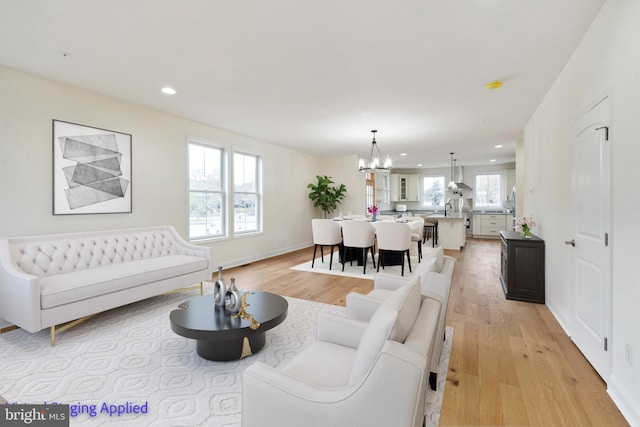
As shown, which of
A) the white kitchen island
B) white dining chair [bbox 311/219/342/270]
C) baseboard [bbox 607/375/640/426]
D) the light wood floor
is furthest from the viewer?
the white kitchen island

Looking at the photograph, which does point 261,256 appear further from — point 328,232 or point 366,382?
point 366,382

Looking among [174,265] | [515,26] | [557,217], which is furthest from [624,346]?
[174,265]

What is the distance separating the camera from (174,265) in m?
3.69

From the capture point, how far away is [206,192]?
540 cm

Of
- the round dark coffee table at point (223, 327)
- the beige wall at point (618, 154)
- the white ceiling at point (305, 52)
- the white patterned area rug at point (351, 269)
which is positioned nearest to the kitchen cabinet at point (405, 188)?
the white patterned area rug at point (351, 269)

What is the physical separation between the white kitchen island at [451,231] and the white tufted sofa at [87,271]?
5935 millimetres

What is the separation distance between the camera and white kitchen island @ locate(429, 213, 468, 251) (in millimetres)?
7543

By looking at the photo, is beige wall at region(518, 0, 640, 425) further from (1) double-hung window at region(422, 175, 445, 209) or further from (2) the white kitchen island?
(1) double-hung window at region(422, 175, 445, 209)

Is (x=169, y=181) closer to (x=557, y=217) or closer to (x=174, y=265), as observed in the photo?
(x=174, y=265)

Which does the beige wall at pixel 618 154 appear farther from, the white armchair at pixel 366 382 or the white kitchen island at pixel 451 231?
the white kitchen island at pixel 451 231

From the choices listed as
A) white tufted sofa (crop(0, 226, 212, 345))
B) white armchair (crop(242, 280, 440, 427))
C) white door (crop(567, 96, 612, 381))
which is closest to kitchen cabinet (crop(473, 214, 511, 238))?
white door (crop(567, 96, 612, 381))

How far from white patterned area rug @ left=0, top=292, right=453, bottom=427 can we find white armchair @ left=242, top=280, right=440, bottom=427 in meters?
0.68

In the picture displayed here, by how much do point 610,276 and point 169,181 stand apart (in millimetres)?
5158

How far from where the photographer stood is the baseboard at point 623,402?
166 cm
